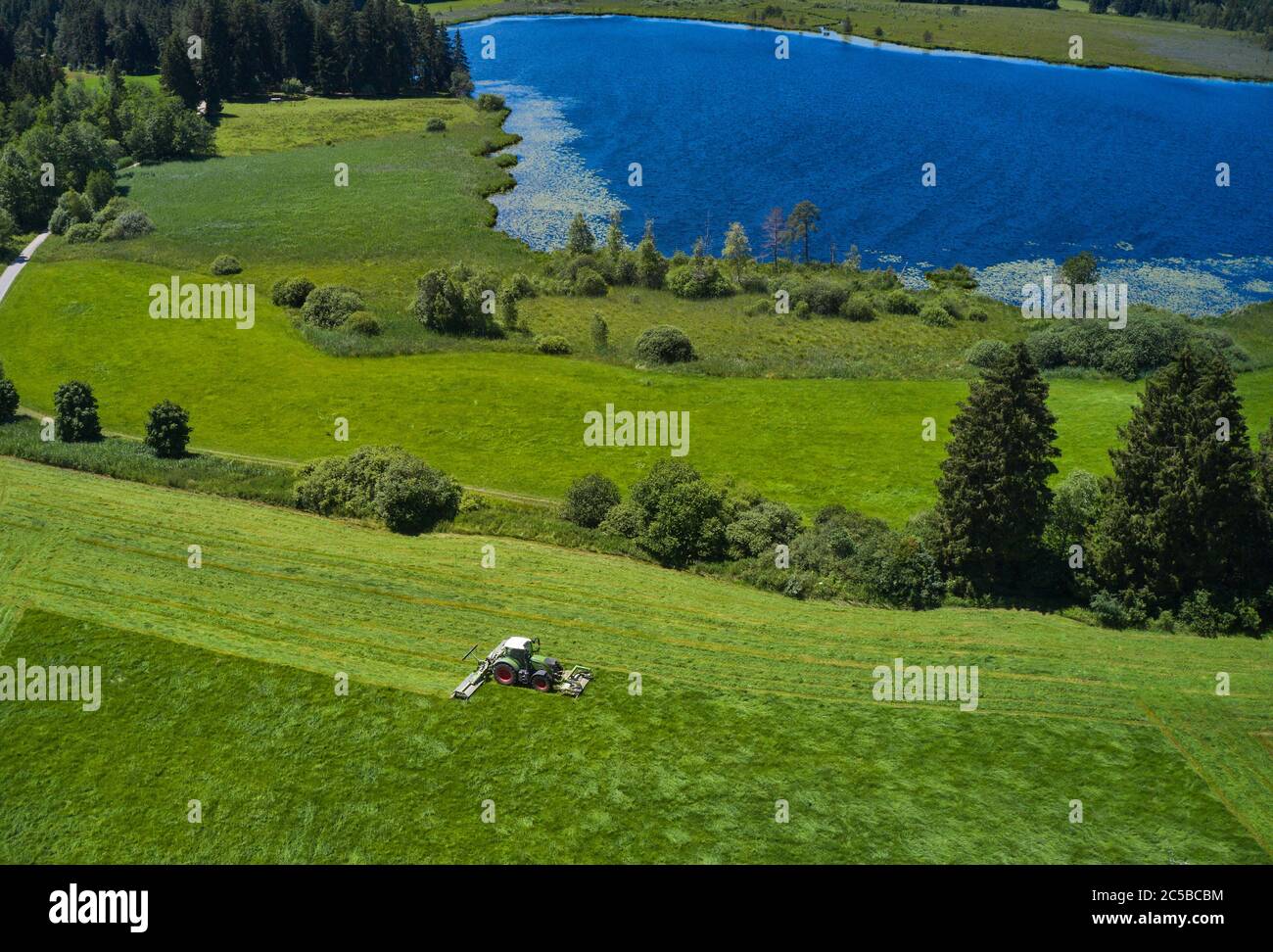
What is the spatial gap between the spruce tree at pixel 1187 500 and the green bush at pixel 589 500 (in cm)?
2906

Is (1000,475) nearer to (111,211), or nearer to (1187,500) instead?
(1187,500)

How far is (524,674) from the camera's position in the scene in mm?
45219

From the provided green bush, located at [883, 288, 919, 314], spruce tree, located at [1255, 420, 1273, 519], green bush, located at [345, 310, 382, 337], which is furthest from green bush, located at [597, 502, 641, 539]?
green bush, located at [883, 288, 919, 314]

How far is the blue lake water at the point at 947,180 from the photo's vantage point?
130m

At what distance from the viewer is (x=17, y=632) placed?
1982 inches

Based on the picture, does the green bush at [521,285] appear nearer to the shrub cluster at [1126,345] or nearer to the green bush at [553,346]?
the green bush at [553,346]

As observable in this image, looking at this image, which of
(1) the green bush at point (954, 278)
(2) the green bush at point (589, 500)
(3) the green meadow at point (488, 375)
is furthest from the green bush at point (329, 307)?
(1) the green bush at point (954, 278)

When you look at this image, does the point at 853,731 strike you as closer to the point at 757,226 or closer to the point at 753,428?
the point at 753,428

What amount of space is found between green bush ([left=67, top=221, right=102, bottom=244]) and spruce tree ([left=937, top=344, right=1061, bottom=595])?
113916mm

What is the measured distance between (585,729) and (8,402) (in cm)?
5996

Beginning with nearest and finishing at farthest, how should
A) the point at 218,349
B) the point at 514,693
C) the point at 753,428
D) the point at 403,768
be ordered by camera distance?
the point at 403,768
the point at 514,693
the point at 753,428
the point at 218,349

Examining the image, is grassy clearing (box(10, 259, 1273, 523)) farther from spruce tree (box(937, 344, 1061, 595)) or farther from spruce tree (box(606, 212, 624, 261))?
spruce tree (box(606, 212, 624, 261))
